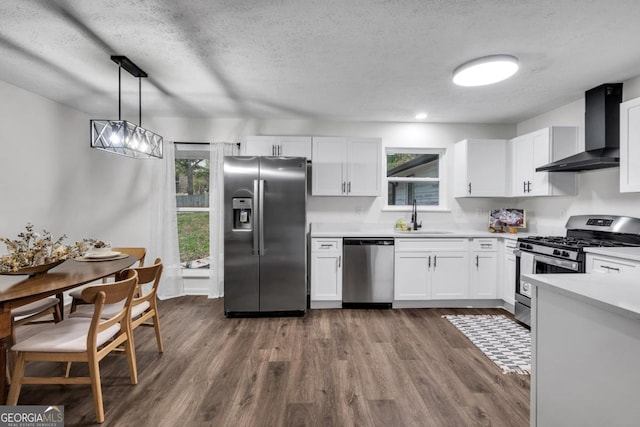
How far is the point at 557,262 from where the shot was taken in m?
2.84

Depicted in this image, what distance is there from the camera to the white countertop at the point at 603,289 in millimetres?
1025

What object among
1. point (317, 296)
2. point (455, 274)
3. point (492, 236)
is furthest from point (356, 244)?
point (492, 236)

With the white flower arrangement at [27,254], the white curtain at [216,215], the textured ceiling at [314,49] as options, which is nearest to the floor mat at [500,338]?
the textured ceiling at [314,49]

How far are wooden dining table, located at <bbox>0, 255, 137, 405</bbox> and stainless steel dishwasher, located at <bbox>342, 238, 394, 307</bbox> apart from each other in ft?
7.60

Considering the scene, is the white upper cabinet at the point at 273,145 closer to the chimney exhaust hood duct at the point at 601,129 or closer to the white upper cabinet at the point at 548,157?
the white upper cabinet at the point at 548,157

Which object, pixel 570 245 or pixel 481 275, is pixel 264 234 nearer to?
pixel 481 275

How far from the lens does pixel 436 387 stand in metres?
2.16

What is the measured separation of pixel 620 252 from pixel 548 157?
4.99 feet

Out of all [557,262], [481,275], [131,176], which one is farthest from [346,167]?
[131,176]

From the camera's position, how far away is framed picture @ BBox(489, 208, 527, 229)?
4109mm

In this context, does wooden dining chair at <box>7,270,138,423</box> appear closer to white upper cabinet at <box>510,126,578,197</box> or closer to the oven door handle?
the oven door handle

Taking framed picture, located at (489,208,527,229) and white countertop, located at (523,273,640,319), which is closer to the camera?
white countertop, located at (523,273,640,319)

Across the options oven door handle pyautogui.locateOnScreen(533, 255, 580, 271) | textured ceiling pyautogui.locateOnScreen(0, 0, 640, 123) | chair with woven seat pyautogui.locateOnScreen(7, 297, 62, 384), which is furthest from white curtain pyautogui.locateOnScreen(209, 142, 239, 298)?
oven door handle pyautogui.locateOnScreen(533, 255, 580, 271)

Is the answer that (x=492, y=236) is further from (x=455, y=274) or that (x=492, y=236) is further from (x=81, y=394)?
(x=81, y=394)
